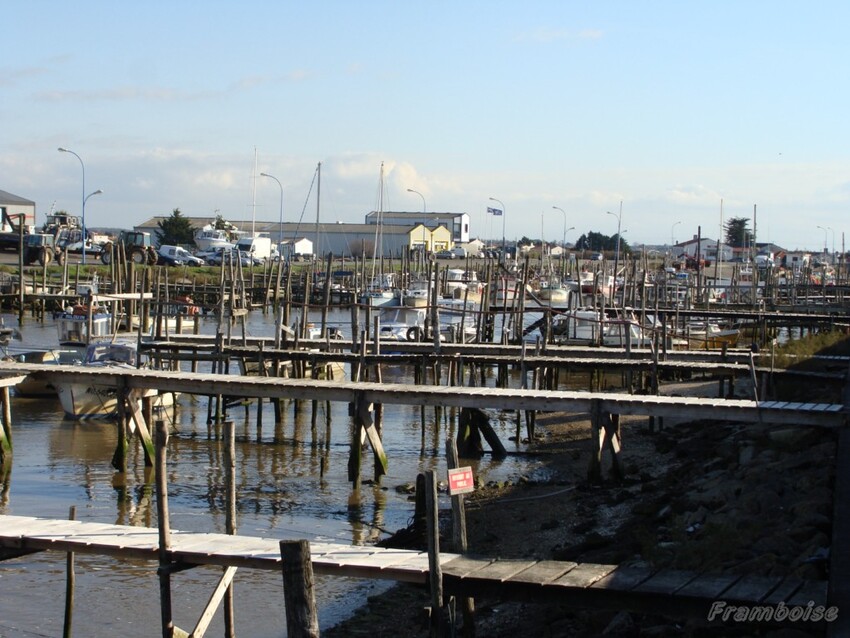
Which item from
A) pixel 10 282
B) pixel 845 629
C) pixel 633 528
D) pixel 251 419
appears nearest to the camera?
pixel 845 629

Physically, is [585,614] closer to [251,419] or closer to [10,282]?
[251,419]

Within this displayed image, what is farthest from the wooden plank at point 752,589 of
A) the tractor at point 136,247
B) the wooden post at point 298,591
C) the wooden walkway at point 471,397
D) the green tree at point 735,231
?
the green tree at point 735,231

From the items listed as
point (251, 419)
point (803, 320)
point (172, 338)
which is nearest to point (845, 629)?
point (251, 419)

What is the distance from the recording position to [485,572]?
1085 centimetres

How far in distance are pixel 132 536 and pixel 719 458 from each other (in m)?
11.5

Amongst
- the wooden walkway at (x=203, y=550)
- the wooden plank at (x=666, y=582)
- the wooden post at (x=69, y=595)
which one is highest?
the wooden plank at (x=666, y=582)

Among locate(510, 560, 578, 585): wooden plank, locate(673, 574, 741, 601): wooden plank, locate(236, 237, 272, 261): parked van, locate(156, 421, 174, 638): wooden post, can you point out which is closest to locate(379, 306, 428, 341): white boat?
locate(156, 421, 174, 638): wooden post

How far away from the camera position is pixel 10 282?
64.1 meters

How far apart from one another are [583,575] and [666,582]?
0.79 meters

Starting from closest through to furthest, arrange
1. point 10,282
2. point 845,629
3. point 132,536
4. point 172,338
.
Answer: point 845,629 < point 132,536 < point 172,338 < point 10,282

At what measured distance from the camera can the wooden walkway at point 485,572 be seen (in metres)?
10.1

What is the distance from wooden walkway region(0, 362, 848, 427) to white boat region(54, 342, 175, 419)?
5.12 metres

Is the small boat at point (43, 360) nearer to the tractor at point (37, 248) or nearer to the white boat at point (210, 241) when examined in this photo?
the tractor at point (37, 248)

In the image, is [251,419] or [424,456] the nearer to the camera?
[424,456]
